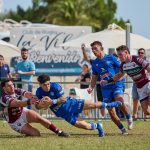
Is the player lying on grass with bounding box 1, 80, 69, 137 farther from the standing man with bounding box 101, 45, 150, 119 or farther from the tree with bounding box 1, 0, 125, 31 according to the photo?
the tree with bounding box 1, 0, 125, 31

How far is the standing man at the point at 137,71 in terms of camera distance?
16438 mm

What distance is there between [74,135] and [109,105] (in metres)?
1.07

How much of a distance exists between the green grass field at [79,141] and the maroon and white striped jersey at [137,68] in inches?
45.8

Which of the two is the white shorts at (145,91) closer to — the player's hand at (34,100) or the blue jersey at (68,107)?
the blue jersey at (68,107)

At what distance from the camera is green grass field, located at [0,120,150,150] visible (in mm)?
13828

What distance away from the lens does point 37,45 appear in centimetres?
3512

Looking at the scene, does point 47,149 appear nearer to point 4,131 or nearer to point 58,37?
point 4,131

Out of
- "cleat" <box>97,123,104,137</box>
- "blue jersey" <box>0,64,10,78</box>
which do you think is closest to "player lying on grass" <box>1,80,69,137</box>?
"cleat" <box>97,123,104,137</box>

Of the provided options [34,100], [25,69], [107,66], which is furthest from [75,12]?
[34,100]

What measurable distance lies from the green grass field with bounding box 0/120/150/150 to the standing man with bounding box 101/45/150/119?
78 cm

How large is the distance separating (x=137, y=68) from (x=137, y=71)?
8 centimetres

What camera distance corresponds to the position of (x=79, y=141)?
14945mm

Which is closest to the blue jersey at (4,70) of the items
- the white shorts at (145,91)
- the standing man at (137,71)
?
the standing man at (137,71)

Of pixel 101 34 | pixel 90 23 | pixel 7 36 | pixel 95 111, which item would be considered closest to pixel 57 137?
pixel 95 111
